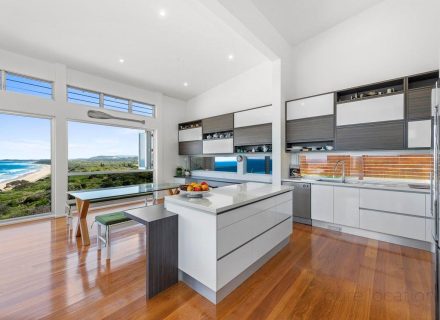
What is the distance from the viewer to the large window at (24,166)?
12.8ft

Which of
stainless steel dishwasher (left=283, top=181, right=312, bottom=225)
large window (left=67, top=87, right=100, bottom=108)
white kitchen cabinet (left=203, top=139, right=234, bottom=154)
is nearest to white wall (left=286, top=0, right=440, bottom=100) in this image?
white kitchen cabinet (left=203, top=139, right=234, bottom=154)

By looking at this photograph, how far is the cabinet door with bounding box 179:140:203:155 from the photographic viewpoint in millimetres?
5930

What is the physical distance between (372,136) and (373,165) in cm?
59

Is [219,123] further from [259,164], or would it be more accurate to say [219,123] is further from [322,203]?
[322,203]

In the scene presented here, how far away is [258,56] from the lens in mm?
4531

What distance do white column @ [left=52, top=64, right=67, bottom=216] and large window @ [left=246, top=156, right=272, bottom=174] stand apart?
13.3 feet

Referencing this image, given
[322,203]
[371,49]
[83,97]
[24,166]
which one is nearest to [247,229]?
[322,203]

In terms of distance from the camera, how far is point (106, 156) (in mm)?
5223

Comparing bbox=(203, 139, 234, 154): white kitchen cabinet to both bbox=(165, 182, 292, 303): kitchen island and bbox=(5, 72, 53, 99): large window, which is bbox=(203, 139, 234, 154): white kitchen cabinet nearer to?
bbox=(165, 182, 292, 303): kitchen island

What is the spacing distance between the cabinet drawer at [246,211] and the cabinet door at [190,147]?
3.57m

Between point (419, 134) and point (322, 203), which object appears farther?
point (322, 203)

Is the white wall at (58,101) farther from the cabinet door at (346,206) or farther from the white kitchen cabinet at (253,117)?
the cabinet door at (346,206)

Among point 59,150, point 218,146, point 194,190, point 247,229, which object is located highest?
point 218,146

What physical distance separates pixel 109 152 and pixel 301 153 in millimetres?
4600
